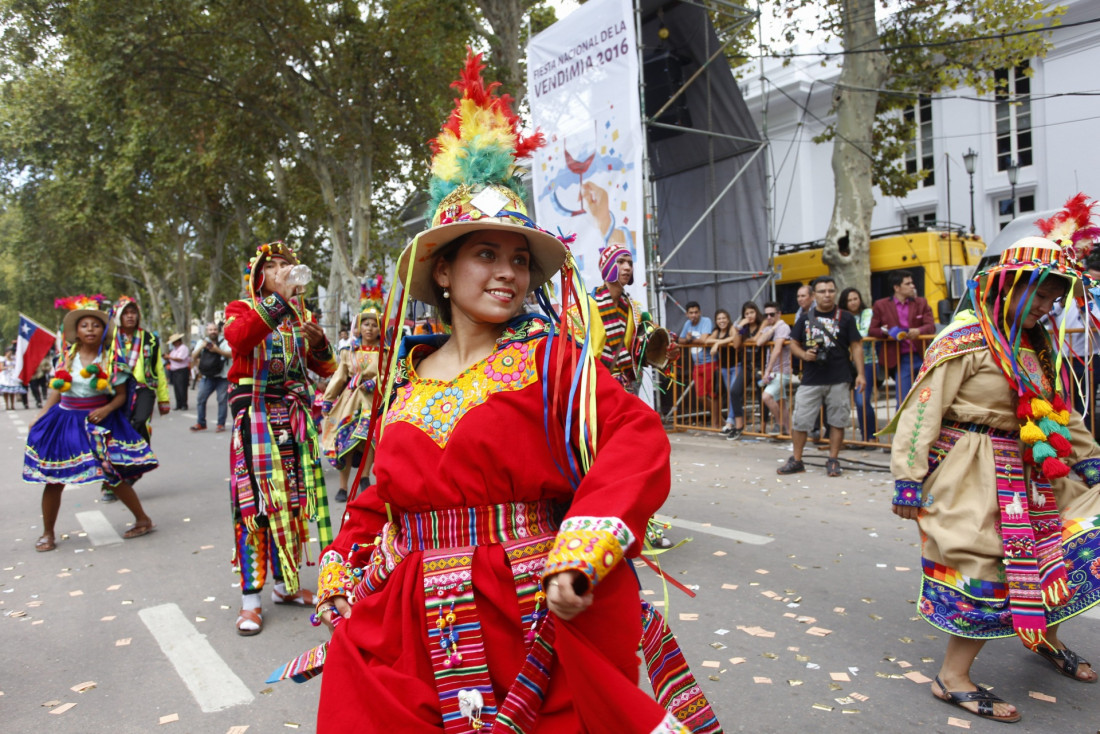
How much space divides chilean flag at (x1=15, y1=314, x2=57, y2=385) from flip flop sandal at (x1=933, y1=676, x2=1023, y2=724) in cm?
944

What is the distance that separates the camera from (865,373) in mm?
9078

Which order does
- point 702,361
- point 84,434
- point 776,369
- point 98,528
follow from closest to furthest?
point 84,434 < point 98,528 < point 776,369 < point 702,361

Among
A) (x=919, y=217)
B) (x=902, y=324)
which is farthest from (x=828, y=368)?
(x=919, y=217)

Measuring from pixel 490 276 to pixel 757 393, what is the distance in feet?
31.8

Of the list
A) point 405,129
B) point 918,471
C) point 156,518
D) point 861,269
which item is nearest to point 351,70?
point 405,129

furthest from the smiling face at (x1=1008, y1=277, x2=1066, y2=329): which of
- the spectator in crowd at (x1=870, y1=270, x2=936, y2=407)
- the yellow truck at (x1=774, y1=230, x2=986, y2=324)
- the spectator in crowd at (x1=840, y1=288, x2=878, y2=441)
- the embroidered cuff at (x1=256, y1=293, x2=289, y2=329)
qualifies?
the yellow truck at (x1=774, y1=230, x2=986, y2=324)

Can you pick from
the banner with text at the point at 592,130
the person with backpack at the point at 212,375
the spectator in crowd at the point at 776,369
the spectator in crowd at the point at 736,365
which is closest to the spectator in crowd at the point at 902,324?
the spectator in crowd at the point at 776,369

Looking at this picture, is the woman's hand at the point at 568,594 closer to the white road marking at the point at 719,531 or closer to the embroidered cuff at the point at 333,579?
the embroidered cuff at the point at 333,579

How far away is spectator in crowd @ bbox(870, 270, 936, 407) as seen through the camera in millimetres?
9156

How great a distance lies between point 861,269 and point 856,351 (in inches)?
206

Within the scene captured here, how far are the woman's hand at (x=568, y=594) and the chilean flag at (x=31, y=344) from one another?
9401mm

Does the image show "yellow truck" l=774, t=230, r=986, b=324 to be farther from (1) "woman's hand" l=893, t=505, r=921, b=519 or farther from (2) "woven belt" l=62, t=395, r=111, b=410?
(2) "woven belt" l=62, t=395, r=111, b=410

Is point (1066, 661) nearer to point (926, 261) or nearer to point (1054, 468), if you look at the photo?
point (1054, 468)

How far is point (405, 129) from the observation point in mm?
20500
